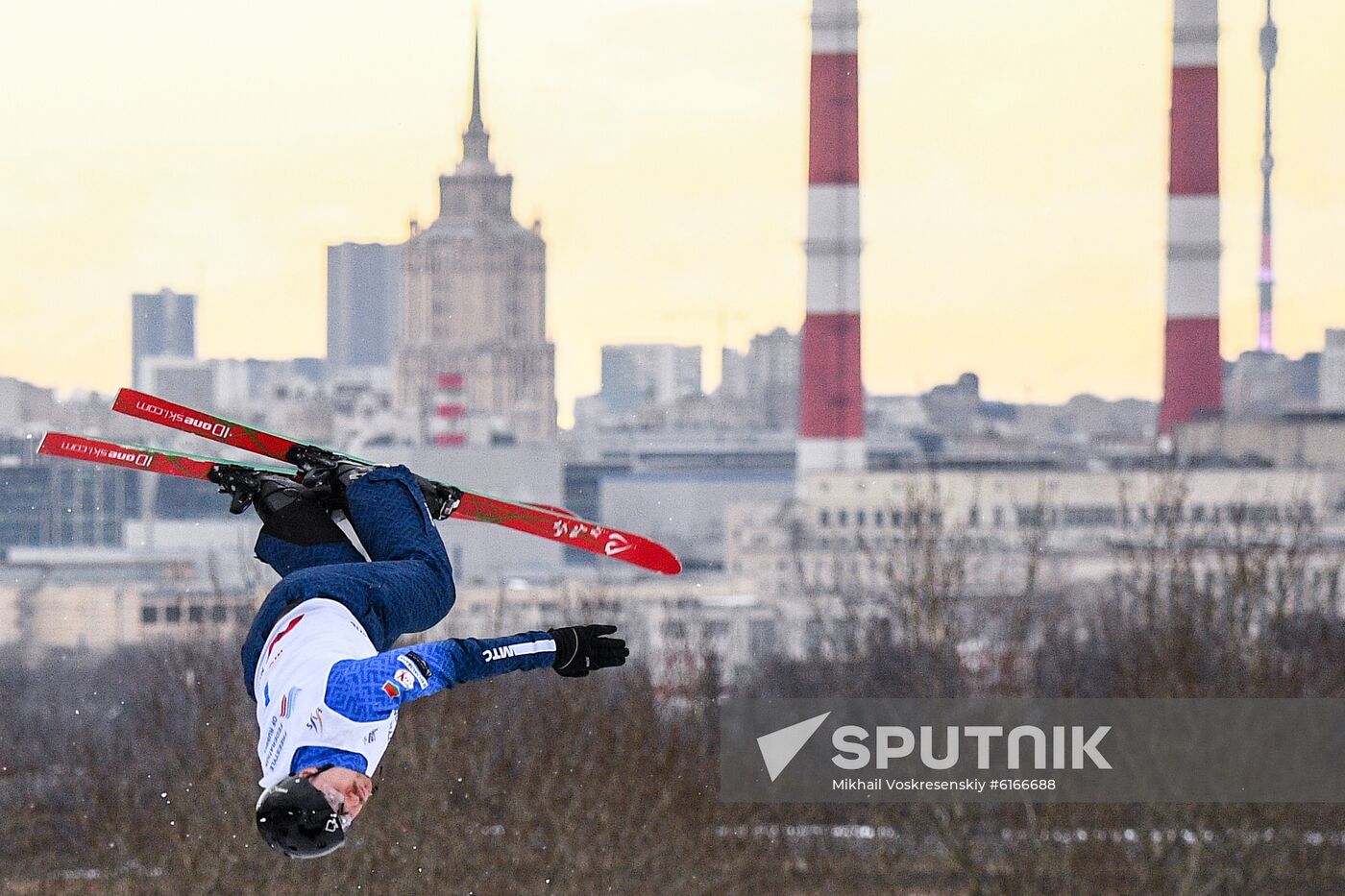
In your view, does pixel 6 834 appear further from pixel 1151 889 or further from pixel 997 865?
pixel 1151 889

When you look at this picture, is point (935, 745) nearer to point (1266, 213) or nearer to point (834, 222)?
point (834, 222)

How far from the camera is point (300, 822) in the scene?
280 centimetres

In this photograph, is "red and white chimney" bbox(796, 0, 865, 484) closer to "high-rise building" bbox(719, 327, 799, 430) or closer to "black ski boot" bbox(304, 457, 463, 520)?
"high-rise building" bbox(719, 327, 799, 430)

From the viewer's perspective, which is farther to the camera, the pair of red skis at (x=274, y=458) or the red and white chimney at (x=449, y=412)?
the red and white chimney at (x=449, y=412)

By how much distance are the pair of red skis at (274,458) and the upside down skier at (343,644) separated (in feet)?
1.57

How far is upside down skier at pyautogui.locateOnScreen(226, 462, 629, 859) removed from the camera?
2.90 meters

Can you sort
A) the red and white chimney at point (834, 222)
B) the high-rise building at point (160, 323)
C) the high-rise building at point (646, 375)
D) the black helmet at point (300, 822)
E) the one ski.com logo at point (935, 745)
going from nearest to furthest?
the black helmet at point (300, 822), the one ski.com logo at point (935, 745), the red and white chimney at point (834, 222), the high-rise building at point (160, 323), the high-rise building at point (646, 375)

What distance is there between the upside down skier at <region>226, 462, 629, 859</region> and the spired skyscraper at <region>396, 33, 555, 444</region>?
45.6 m

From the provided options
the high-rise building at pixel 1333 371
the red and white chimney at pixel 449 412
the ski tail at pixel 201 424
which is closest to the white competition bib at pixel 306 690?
the ski tail at pixel 201 424

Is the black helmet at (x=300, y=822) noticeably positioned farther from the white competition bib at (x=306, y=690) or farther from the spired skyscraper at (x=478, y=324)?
the spired skyscraper at (x=478, y=324)

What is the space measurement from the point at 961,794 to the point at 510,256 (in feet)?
113

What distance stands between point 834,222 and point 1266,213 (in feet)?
47.7

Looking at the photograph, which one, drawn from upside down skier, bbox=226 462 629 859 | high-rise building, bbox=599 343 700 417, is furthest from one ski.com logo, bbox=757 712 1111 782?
high-rise building, bbox=599 343 700 417

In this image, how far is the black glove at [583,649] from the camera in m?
3.18
